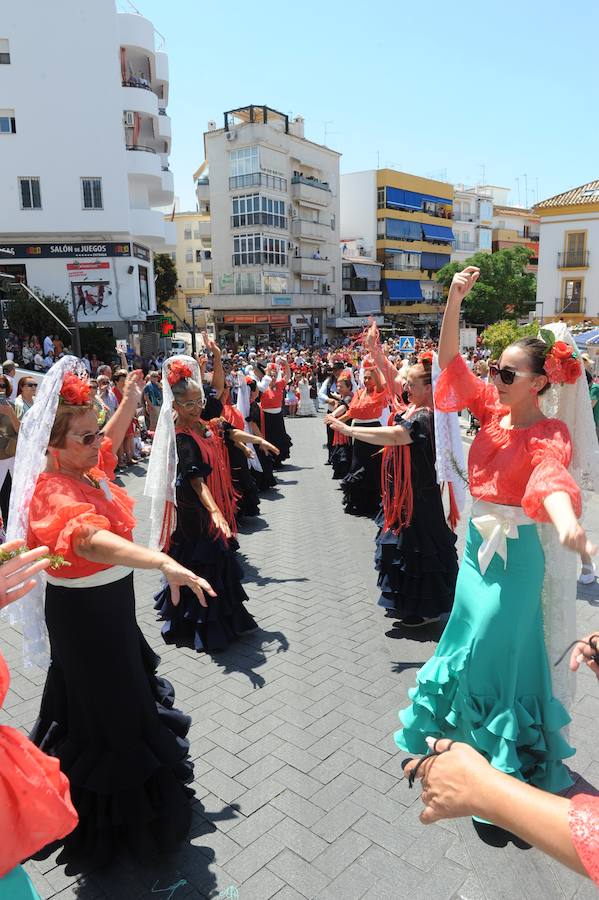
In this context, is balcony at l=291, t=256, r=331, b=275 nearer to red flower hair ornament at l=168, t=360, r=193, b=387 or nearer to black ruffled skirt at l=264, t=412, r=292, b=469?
black ruffled skirt at l=264, t=412, r=292, b=469

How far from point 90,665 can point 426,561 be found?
301 cm

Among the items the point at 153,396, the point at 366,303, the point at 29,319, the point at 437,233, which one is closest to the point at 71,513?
the point at 153,396

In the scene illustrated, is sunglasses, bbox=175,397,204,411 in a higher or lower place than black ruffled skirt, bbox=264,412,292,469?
higher

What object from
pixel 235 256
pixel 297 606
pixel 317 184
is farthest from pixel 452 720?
pixel 317 184

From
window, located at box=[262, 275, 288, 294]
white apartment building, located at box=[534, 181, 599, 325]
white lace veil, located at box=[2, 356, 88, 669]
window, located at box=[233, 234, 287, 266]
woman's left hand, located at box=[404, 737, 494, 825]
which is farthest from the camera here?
window, located at box=[262, 275, 288, 294]

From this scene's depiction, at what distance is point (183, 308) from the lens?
6134cm

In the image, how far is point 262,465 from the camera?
35.0 feet

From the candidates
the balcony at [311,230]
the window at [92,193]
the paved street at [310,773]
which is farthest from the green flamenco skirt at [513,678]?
the balcony at [311,230]

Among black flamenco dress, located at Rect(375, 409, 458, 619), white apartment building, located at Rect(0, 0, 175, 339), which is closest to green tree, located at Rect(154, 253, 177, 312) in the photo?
white apartment building, located at Rect(0, 0, 175, 339)

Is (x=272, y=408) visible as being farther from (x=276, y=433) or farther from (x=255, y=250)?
(x=255, y=250)

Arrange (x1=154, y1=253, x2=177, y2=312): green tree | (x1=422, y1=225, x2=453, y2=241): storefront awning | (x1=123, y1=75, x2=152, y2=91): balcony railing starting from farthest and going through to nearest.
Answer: (x1=422, y1=225, x2=453, y2=241): storefront awning < (x1=154, y1=253, x2=177, y2=312): green tree < (x1=123, y1=75, x2=152, y2=91): balcony railing

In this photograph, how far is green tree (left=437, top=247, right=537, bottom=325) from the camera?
2031 inches

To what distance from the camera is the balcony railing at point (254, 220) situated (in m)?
44.6

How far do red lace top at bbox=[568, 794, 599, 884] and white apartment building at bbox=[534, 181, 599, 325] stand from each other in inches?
1517
